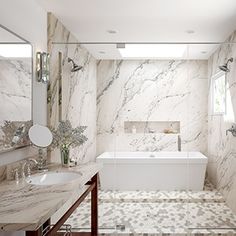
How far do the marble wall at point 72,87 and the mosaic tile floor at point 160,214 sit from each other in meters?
0.91

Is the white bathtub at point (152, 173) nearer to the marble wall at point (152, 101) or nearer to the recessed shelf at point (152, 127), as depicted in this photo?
the marble wall at point (152, 101)

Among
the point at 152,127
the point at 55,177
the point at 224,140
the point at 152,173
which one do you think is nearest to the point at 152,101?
the point at 152,127

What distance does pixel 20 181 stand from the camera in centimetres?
233

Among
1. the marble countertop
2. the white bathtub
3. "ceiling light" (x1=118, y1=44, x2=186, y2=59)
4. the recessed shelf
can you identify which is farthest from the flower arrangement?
the recessed shelf

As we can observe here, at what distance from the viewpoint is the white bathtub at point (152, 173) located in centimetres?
496

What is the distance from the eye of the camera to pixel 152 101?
5.87 meters

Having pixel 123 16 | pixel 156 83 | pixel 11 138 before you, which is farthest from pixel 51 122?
pixel 156 83

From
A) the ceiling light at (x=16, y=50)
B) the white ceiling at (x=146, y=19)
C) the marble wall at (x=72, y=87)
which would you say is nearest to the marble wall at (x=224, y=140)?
the white ceiling at (x=146, y=19)

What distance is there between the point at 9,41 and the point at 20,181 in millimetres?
1262

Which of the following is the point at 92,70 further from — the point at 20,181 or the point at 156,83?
the point at 20,181

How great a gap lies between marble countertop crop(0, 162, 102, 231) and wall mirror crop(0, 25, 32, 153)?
0.50 meters

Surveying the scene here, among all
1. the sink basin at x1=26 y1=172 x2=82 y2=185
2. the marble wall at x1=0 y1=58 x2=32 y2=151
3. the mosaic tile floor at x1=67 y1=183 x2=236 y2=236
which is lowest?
the mosaic tile floor at x1=67 y1=183 x2=236 y2=236

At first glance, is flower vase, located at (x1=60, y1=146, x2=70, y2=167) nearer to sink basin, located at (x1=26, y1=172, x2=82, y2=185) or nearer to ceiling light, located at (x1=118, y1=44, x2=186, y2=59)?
sink basin, located at (x1=26, y1=172, x2=82, y2=185)

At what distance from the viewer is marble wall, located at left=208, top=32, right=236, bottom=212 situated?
4.23m
